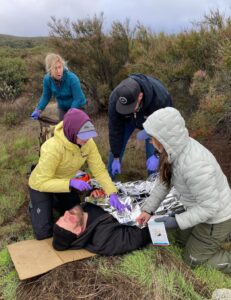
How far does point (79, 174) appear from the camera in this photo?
3680mm

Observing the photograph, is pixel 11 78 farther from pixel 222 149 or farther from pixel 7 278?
pixel 7 278

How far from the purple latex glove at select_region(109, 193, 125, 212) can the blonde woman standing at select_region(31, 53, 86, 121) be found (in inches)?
61.3

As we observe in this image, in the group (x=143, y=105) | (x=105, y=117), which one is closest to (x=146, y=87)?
(x=143, y=105)

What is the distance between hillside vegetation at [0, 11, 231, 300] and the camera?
2.44m

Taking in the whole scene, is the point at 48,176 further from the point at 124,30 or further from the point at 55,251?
the point at 124,30

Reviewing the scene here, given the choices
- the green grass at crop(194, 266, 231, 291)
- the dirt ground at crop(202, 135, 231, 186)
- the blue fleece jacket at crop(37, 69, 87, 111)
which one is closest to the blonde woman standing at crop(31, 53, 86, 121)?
the blue fleece jacket at crop(37, 69, 87, 111)

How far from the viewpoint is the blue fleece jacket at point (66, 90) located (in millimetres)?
4309

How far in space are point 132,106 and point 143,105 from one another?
0.90ft

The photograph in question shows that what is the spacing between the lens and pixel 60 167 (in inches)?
125

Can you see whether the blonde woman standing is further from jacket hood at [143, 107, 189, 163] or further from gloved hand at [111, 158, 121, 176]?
jacket hood at [143, 107, 189, 163]

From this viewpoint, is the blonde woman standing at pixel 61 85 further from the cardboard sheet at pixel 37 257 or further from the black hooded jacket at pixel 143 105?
the cardboard sheet at pixel 37 257

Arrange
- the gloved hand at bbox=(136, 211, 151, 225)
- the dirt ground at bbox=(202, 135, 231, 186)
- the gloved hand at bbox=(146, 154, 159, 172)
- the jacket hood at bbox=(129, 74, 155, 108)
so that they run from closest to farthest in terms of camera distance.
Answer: the gloved hand at bbox=(136, 211, 151, 225)
the jacket hood at bbox=(129, 74, 155, 108)
the gloved hand at bbox=(146, 154, 159, 172)
the dirt ground at bbox=(202, 135, 231, 186)

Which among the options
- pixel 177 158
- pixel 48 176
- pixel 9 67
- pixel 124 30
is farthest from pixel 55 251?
pixel 9 67

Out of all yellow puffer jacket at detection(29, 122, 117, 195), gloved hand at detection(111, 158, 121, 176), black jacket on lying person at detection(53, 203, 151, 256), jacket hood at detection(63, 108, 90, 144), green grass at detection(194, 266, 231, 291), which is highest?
jacket hood at detection(63, 108, 90, 144)
